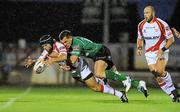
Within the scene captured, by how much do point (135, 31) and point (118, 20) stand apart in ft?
3.37

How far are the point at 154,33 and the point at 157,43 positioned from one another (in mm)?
189

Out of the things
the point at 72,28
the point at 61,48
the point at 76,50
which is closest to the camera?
the point at 76,50

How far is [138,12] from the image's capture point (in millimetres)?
17750

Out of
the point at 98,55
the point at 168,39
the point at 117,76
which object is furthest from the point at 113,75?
the point at 168,39

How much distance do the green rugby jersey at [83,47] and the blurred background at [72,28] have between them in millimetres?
5255

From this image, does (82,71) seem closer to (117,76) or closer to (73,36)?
(117,76)

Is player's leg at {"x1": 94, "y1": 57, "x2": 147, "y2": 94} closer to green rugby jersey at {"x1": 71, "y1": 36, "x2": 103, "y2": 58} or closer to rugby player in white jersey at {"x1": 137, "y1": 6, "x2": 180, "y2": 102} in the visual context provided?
green rugby jersey at {"x1": 71, "y1": 36, "x2": 103, "y2": 58}

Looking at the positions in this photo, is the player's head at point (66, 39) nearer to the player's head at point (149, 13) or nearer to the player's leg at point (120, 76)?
the player's leg at point (120, 76)

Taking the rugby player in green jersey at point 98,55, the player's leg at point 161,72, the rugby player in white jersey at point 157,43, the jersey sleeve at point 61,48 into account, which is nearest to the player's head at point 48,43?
the jersey sleeve at point 61,48

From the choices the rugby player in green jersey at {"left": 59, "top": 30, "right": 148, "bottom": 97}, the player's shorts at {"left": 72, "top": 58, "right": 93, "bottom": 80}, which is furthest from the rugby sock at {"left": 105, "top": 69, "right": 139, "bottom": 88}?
the player's shorts at {"left": 72, "top": 58, "right": 93, "bottom": 80}

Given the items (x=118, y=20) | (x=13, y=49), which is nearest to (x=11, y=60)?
(x=13, y=49)

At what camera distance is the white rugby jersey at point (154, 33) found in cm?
1118

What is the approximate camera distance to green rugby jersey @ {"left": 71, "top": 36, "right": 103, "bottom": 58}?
1075 centimetres

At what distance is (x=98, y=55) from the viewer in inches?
443
